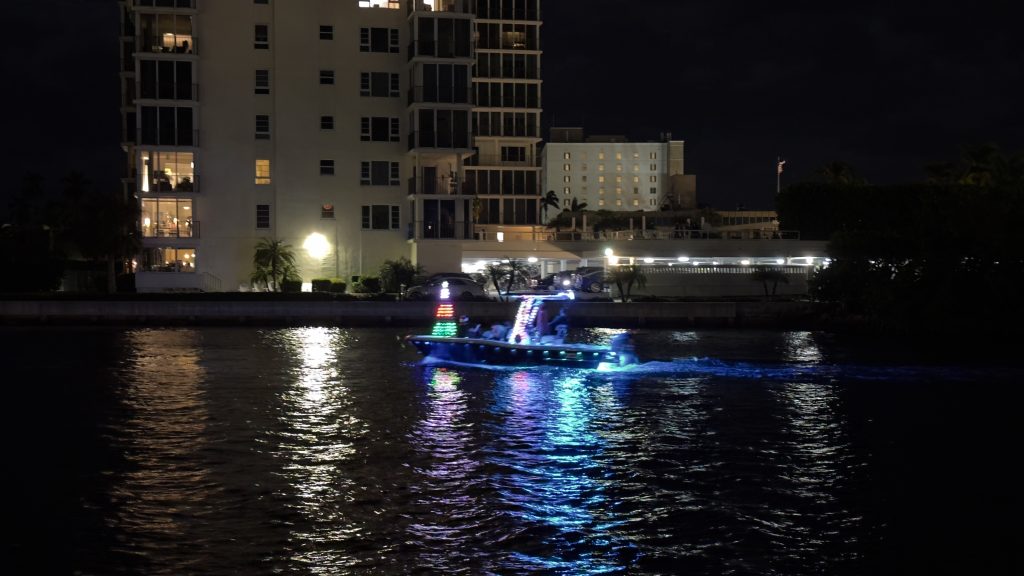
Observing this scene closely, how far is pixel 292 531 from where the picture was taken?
694 inches

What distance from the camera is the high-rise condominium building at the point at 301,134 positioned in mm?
72375

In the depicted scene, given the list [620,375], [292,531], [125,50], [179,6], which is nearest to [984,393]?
[620,375]

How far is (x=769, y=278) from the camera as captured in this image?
77.9 m

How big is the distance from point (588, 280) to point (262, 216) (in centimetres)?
2388

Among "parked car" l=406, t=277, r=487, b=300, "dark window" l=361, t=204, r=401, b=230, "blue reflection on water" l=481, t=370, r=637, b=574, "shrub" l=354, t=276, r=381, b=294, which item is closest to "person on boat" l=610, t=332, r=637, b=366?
"blue reflection on water" l=481, t=370, r=637, b=574

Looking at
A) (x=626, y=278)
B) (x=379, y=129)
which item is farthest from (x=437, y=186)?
(x=626, y=278)

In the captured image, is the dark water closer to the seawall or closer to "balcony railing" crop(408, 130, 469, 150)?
the seawall

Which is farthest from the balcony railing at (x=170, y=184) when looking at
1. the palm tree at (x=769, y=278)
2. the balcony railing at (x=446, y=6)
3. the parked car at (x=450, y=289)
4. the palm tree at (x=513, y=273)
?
the palm tree at (x=769, y=278)

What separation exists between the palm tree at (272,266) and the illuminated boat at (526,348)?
1193 inches

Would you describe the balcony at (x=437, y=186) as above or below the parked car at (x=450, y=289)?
above

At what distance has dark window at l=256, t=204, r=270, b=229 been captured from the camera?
73625 millimetres

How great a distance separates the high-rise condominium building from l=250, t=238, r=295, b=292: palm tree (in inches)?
119

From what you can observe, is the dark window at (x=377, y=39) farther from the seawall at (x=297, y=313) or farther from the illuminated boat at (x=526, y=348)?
the illuminated boat at (x=526, y=348)

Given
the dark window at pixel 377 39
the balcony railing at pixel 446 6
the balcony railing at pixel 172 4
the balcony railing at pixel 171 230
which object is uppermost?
the balcony railing at pixel 446 6
